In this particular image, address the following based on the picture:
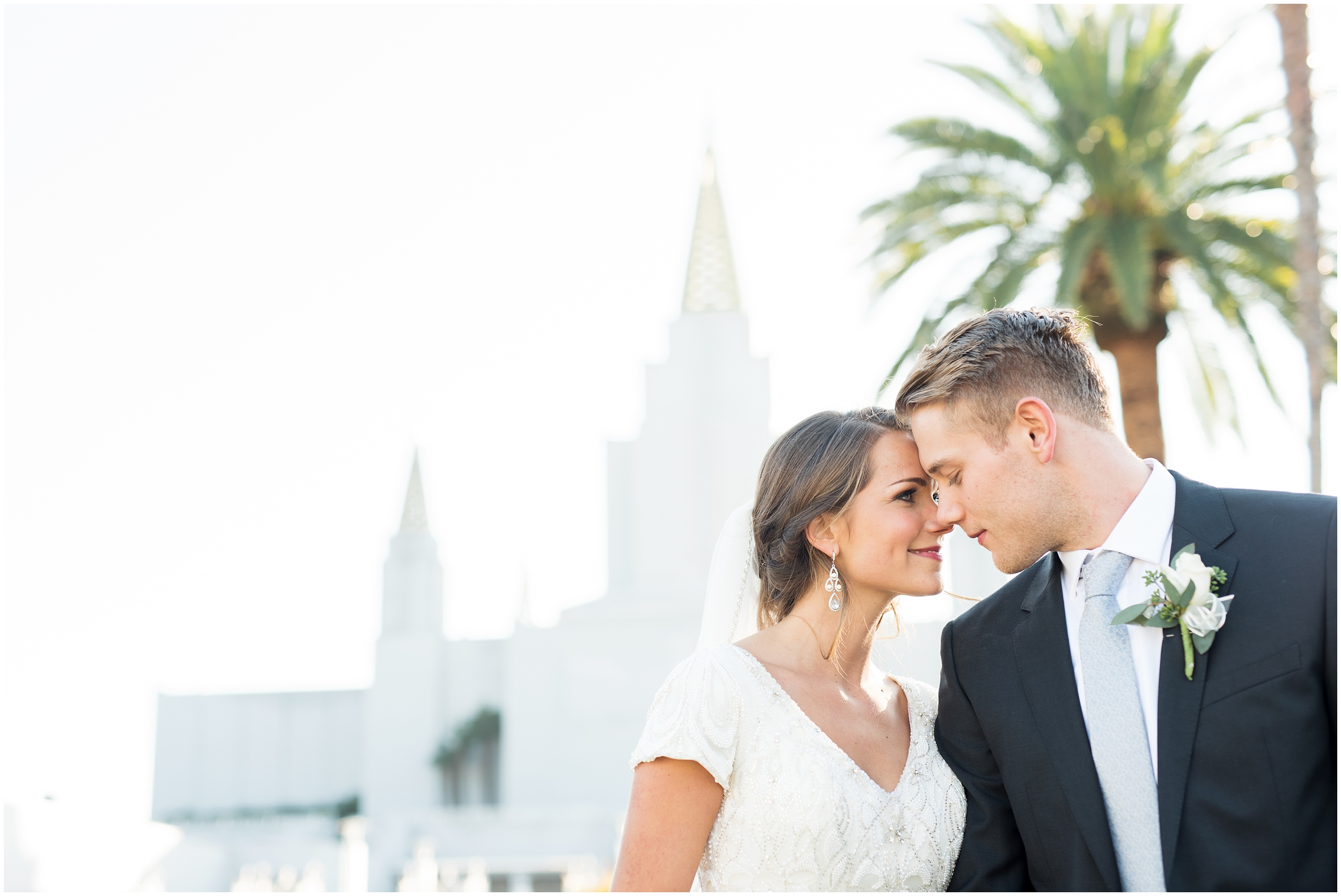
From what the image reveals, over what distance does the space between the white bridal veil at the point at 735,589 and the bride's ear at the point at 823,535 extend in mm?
336

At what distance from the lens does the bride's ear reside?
4.07 metres

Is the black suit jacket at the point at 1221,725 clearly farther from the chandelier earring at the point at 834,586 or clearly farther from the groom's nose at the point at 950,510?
the chandelier earring at the point at 834,586

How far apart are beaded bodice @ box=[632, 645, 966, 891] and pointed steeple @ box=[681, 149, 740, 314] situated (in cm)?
3066

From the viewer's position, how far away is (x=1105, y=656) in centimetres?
324

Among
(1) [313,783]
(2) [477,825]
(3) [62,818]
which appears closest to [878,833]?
(3) [62,818]

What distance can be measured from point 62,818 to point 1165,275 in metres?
13.9

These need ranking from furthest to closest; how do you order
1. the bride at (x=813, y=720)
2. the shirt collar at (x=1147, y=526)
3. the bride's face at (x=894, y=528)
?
the bride's face at (x=894, y=528) < the bride at (x=813, y=720) < the shirt collar at (x=1147, y=526)

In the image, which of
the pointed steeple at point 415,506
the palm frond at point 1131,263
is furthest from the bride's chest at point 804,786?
the pointed steeple at point 415,506

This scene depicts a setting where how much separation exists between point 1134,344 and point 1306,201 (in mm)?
2907

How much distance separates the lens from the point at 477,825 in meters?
26.9

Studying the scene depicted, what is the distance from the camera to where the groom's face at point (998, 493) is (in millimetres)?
3336

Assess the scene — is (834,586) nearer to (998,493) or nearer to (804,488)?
(804,488)

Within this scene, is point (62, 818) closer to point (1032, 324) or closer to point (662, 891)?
point (662, 891)

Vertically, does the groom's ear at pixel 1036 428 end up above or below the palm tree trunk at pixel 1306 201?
below
